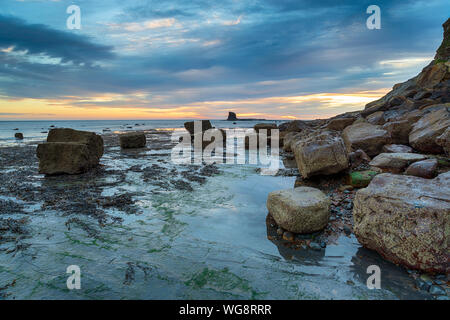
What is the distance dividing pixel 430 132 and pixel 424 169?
3.15 m

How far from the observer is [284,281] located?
3658mm

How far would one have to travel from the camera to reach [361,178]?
7312mm

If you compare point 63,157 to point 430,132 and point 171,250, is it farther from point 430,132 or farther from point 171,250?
point 430,132

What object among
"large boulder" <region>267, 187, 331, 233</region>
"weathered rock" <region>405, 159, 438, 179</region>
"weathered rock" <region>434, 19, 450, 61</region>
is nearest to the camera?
"large boulder" <region>267, 187, 331, 233</region>

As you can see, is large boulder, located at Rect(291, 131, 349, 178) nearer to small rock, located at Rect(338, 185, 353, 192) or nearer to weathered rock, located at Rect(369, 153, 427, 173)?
small rock, located at Rect(338, 185, 353, 192)

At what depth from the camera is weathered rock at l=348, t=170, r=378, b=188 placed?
283 inches

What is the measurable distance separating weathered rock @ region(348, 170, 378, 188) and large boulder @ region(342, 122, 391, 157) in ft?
10.2

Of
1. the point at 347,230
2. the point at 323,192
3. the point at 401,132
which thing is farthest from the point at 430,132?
the point at 347,230

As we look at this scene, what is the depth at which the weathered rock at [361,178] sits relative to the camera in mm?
7193

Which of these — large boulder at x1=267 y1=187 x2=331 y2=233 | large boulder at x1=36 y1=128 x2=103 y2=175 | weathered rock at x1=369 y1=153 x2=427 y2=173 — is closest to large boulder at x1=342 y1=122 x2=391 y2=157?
weathered rock at x1=369 y1=153 x2=427 y2=173
